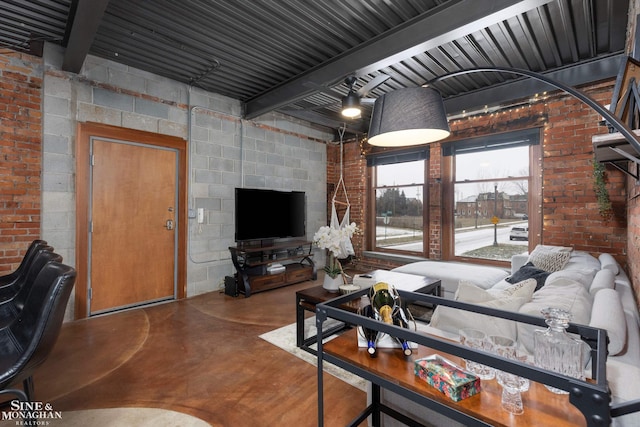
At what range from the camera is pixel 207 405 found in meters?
1.85

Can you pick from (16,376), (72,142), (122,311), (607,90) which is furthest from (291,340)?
(607,90)

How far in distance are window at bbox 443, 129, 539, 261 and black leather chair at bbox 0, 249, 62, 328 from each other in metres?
4.63

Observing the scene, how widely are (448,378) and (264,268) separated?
3615 mm

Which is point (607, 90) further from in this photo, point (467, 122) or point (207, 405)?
point (207, 405)

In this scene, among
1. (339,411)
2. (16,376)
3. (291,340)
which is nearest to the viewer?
(16,376)

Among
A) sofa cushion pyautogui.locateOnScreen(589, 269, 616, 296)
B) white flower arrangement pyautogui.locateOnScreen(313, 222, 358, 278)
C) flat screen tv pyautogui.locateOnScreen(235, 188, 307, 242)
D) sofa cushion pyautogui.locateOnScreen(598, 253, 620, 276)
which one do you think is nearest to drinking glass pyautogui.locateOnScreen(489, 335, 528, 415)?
sofa cushion pyautogui.locateOnScreen(589, 269, 616, 296)

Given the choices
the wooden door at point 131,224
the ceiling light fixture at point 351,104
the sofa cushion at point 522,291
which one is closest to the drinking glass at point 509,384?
the sofa cushion at point 522,291

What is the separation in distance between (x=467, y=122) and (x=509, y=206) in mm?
1351

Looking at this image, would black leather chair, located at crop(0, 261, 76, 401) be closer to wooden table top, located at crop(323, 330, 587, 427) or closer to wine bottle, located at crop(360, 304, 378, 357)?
wooden table top, located at crop(323, 330, 587, 427)

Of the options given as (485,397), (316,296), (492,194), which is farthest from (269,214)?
(485,397)

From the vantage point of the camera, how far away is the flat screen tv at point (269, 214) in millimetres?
4273

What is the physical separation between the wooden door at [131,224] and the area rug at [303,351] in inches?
72.6

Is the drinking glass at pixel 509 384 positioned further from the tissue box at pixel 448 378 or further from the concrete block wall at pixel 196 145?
the concrete block wall at pixel 196 145

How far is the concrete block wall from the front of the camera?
3072 mm
